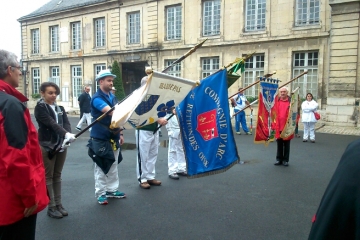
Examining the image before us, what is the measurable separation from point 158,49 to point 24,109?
21.1m

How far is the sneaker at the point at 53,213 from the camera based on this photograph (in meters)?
4.41

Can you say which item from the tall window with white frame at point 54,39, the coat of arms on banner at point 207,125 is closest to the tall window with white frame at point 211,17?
the tall window with white frame at point 54,39

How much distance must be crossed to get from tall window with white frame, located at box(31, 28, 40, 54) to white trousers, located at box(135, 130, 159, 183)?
29.1 meters

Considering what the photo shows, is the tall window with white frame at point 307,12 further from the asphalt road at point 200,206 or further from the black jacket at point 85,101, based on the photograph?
the asphalt road at point 200,206

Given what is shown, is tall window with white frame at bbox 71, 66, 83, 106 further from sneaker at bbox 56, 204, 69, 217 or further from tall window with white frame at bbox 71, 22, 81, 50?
sneaker at bbox 56, 204, 69, 217

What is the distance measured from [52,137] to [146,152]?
189 cm

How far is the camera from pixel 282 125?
7.69 m

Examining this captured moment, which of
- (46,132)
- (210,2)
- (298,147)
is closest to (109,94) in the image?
(46,132)

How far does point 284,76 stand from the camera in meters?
18.1

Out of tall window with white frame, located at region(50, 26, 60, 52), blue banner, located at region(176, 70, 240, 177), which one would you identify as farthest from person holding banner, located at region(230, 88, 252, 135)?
tall window with white frame, located at region(50, 26, 60, 52)

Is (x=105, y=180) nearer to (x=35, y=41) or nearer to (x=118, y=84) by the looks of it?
(x=118, y=84)

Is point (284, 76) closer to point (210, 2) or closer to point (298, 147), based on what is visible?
point (210, 2)

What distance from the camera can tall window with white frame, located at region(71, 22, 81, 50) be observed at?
27.8m

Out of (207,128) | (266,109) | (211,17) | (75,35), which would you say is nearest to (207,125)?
(207,128)
